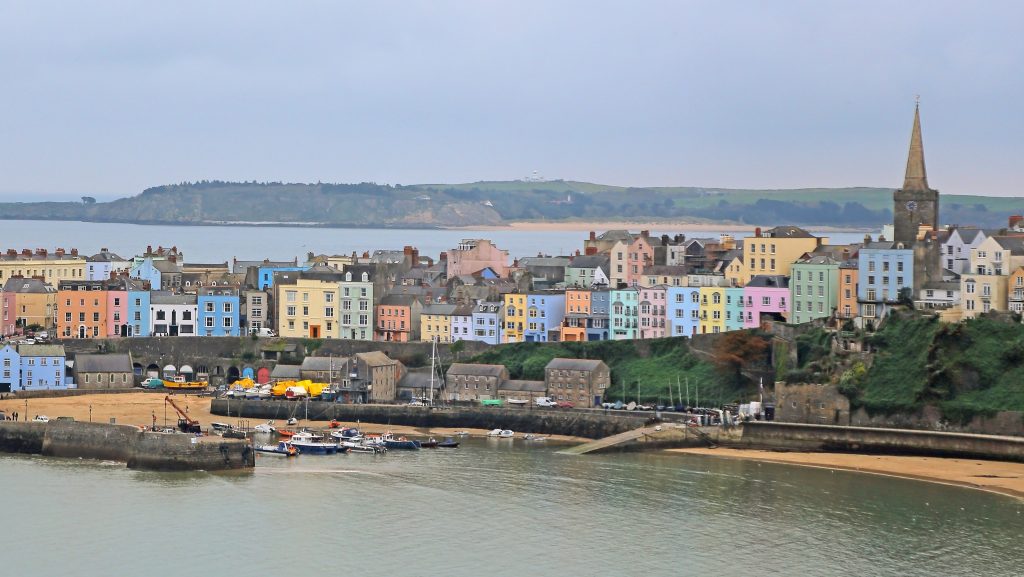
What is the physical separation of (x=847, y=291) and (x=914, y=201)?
6.35 m

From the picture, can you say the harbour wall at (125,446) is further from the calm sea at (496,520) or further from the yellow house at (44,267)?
the yellow house at (44,267)

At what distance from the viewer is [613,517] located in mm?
48875

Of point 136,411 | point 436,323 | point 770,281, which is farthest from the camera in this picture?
point 436,323

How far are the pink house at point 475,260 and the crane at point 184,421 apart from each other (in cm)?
2317

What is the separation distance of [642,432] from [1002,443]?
41.4ft

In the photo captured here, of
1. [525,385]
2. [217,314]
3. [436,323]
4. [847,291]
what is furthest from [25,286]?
[847,291]

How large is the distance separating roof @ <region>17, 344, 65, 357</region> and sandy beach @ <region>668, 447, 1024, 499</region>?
27300mm

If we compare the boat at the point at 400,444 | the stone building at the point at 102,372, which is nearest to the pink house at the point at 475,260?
the stone building at the point at 102,372

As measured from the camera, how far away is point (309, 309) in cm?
7938

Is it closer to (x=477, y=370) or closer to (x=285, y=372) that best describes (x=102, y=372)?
(x=285, y=372)

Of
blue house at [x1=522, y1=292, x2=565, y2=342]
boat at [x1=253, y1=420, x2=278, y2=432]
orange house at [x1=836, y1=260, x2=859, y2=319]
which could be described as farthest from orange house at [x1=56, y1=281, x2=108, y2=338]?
orange house at [x1=836, y1=260, x2=859, y2=319]

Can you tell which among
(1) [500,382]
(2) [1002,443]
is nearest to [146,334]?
(1) [500,382]

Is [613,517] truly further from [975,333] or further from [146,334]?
[146,334]

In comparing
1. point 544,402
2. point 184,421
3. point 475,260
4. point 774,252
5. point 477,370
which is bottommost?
point 184,421
